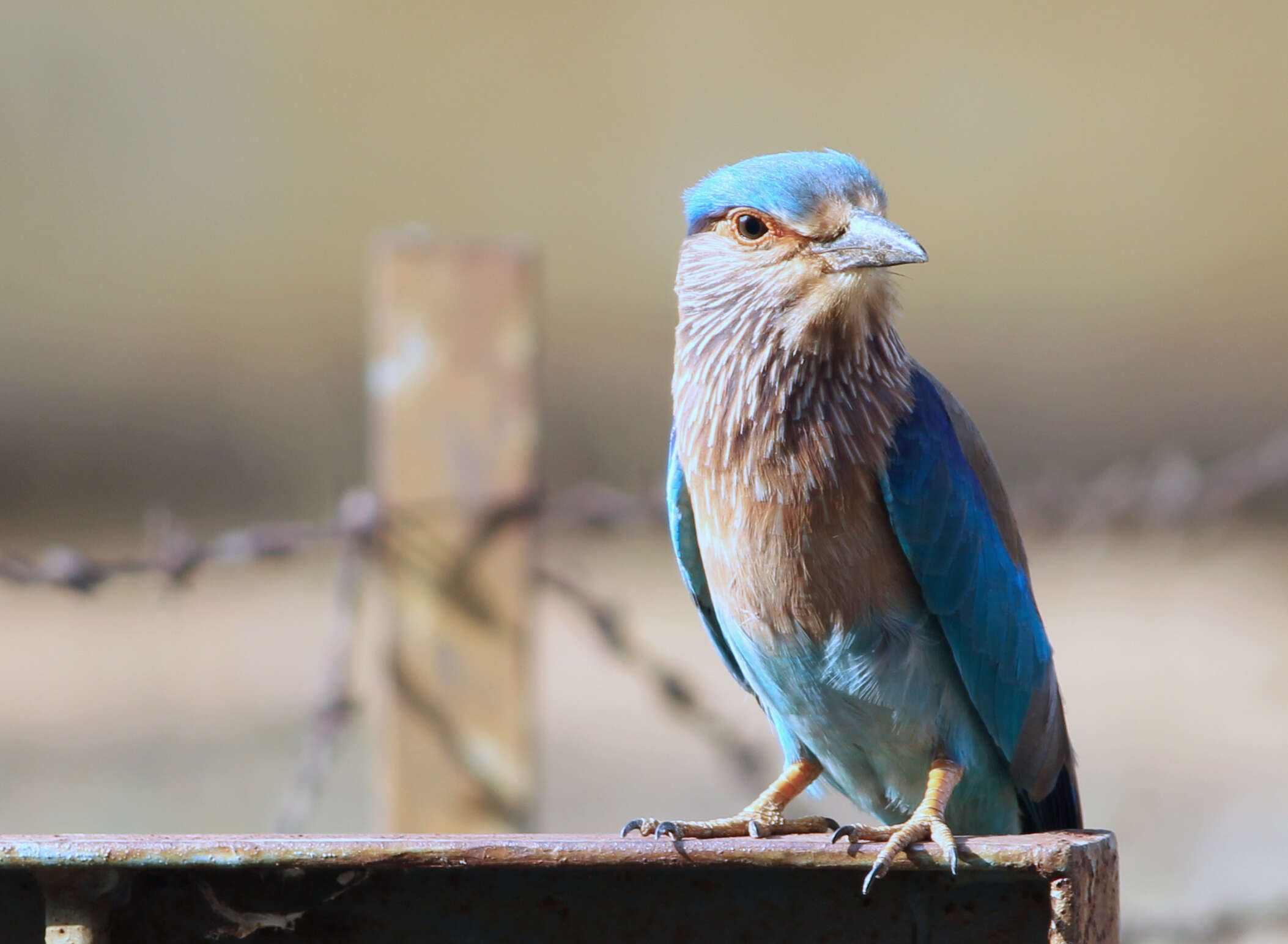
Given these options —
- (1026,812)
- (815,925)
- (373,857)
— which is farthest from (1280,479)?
(373,857)

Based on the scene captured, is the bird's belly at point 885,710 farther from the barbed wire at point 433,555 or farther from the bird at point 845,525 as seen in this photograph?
the barbed wire at point 433,555

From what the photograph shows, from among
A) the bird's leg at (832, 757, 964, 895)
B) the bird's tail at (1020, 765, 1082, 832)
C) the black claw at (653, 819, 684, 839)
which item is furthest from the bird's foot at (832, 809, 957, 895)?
the bird's tail at (1020, 765, 1082, 832)

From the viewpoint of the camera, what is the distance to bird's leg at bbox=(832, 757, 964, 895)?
1.78 metres

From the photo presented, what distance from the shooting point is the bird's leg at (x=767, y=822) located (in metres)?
2.17

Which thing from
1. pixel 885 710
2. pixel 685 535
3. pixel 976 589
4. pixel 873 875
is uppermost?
pixel 685 535

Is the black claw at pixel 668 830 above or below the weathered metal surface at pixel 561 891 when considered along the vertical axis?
above

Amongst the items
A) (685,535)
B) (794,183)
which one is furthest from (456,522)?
(794,183)

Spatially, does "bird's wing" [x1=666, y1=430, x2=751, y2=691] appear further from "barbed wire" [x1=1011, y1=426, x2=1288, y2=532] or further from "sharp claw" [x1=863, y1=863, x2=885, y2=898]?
"barbed wire" [x1=1011, y1=426, x2=1288, y2=532]

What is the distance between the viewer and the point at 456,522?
283 centimetres

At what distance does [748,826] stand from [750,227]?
82cm

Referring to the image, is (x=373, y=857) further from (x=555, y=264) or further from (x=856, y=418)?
(x=555, y=264)

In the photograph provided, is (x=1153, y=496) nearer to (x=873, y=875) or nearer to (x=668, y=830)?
(x=668, y=830)

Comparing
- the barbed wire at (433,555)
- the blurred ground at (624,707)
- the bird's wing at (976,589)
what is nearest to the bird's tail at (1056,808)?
the bird's wing at (976,589)

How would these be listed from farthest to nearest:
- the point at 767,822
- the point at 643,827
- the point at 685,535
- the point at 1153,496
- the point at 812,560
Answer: the point at 1153,496
the point at 685,535
the point at 767,822
the point at 812,560
the point at 643,827
